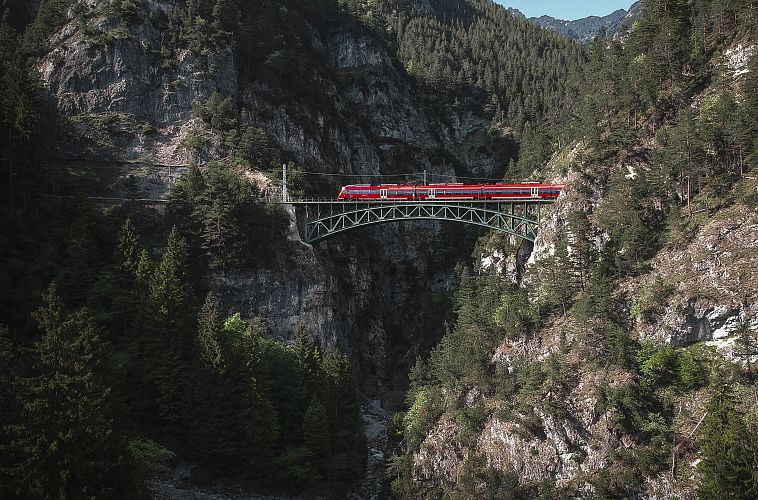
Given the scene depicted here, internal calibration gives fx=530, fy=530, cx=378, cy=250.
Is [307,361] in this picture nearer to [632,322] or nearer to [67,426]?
[67,426]

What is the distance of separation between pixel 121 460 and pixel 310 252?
31.7 metres

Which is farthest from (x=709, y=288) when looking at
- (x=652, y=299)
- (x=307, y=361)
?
(x=307, y=361)

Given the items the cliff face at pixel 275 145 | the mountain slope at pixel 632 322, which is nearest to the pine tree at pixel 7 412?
the mountain slope at pixel 632 322

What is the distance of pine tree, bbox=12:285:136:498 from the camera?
1961 centimetres

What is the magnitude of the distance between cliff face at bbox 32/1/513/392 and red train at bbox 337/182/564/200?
808cm

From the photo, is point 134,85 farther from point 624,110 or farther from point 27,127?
point 624,110

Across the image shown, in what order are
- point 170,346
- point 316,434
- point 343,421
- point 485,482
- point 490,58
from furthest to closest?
point 490,58 → point 343,421 → point 316,434 → point 485,482 → point 170,346

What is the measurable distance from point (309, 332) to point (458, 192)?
19703 millimetres

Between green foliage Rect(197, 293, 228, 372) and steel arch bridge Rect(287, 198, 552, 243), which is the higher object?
steel arch bridge Rect(287, 198, 552, 243)

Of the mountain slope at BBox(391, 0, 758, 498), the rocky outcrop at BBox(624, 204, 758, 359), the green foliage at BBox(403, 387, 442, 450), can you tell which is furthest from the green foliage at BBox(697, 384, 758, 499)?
the green foliage at BBox(403, 387, 442, 450)

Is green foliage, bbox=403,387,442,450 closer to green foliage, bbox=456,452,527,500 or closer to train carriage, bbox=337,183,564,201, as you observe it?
green foliage, bbox=456,452,527,500

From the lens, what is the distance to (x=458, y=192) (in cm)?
5138

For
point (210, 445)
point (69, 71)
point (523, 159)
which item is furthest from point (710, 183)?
point (69, 71)

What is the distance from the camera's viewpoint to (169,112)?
58.2 m
